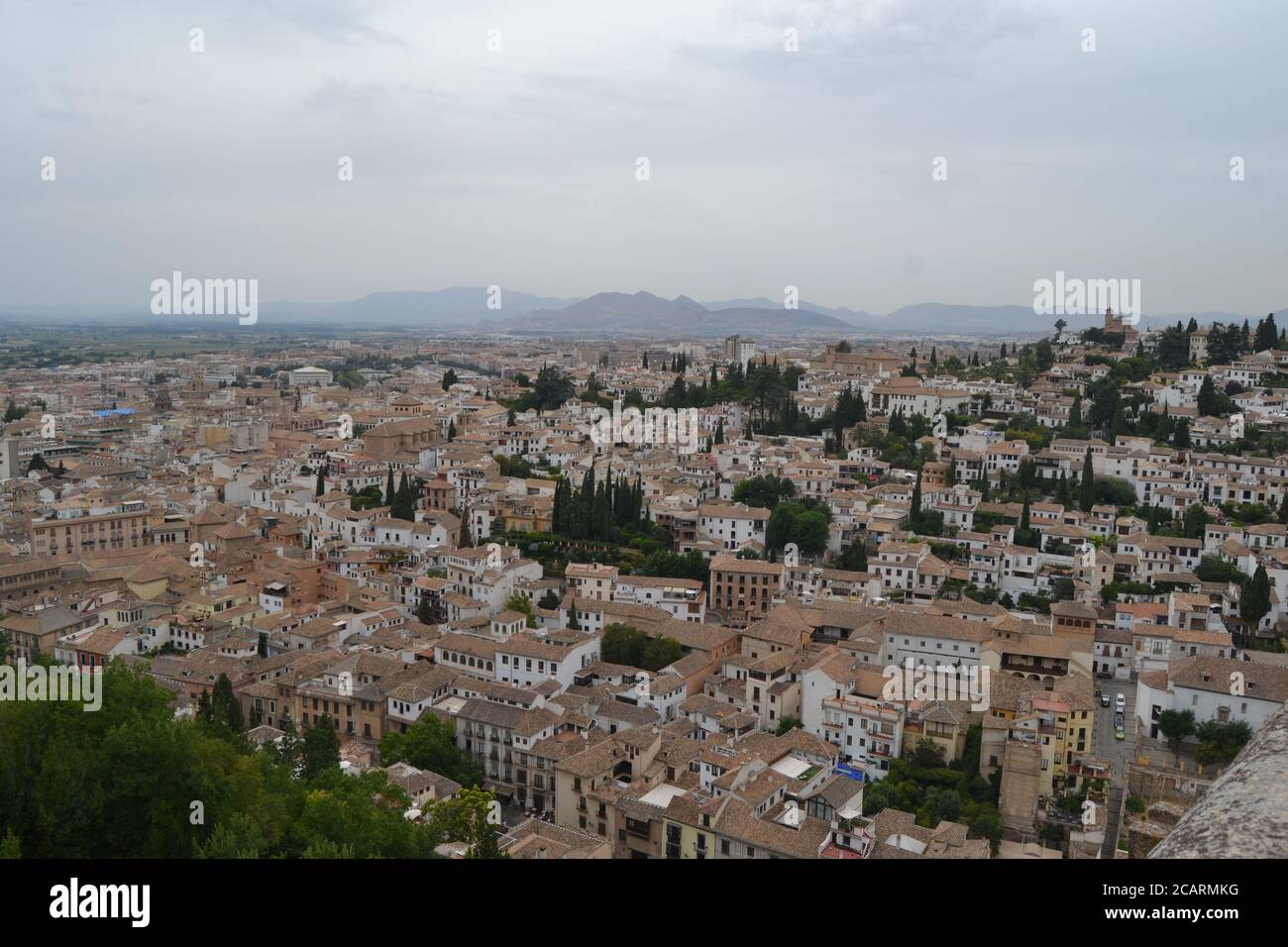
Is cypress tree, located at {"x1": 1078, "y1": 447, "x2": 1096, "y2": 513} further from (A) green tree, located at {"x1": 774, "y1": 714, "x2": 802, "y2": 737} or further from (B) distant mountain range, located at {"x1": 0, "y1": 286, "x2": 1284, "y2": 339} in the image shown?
(B) distant mountain range, located at {"x1": 0, "y1": 286, "x2": 1284, "y2": 339}

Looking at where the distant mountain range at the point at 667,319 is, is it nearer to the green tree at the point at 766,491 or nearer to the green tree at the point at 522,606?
the green tree at the point at 766,491

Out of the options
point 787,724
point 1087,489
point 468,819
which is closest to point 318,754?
point 468,819

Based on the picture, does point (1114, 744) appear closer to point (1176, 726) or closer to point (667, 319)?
point (1176, 726)

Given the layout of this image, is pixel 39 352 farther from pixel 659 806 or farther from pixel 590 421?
pixel 659 806

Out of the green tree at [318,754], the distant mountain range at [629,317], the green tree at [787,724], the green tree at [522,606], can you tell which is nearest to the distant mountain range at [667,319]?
the distant mountain range at [629,317]
